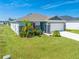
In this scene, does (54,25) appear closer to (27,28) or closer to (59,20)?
(59,20)

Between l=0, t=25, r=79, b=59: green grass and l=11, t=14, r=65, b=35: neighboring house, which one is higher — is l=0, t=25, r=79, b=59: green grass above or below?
below

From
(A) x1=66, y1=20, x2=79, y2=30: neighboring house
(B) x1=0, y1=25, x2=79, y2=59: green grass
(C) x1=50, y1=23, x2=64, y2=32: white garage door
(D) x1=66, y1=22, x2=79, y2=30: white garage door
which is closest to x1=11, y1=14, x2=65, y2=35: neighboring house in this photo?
(C) x1=50, y1=23, x2=64, y2=32: white garage door

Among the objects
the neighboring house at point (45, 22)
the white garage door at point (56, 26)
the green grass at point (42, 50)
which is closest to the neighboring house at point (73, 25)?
the white garage door at point (56, 26)

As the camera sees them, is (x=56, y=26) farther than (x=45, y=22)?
Yes

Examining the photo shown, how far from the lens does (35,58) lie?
1048cm

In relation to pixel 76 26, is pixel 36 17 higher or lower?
higher

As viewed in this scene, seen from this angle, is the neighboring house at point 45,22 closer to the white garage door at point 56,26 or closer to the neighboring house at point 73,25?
the white garage door at point 56,26

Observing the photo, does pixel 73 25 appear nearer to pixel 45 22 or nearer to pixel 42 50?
pixel 45 22

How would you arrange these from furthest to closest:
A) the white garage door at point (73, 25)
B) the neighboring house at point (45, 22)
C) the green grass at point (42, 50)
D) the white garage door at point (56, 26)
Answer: the white garage door at point (73, 25), the white garage door at point (56, 26), the neighboring house at point (45, 22), the green grass at point (42, 50)

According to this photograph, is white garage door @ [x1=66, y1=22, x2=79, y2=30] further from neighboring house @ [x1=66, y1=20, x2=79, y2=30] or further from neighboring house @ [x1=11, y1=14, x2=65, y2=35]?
neighboring house @ [x1=11, y1=14, x2=65, y2=35]

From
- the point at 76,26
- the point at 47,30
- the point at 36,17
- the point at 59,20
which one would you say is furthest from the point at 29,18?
the point at 76,26

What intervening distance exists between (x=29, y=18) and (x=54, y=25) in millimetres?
6052

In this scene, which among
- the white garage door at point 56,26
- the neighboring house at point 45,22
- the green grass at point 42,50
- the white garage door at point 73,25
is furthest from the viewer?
the white garage door at point 73,25

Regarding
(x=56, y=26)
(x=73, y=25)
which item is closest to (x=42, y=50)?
(x=56, y=26)
